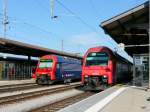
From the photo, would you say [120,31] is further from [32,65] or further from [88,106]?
[32,65]

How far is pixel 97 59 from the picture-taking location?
25828 millimetres

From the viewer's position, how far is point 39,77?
34.0 meters

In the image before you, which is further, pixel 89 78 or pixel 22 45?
pixel 22 45

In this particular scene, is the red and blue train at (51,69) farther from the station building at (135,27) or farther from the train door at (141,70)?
the train door at (141,70)

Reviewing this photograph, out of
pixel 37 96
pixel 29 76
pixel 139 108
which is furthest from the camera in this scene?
pixel 29 76

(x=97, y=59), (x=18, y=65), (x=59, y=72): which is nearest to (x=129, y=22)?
(x=97, y=59)

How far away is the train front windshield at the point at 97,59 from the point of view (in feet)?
84.1

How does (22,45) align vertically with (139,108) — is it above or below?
above

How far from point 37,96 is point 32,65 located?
98.4 ft

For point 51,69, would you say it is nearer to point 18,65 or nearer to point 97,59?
point 97,59

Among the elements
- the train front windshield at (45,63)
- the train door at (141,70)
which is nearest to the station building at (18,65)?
the train front windshield at (45,63)

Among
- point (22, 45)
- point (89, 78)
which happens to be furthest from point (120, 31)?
point (22, 45)

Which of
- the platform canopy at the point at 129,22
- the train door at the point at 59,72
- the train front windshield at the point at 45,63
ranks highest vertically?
the platform canopy at the point at 129,22

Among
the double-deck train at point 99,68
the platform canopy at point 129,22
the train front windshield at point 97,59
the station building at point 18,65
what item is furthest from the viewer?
the station building at point 18,65
